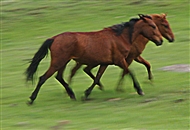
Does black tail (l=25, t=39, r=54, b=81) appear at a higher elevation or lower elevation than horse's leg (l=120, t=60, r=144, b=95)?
higher

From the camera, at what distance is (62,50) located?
1145cm

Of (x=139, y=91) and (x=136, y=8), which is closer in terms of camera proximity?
(x=139, y=91)

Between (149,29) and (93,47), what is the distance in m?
1.27

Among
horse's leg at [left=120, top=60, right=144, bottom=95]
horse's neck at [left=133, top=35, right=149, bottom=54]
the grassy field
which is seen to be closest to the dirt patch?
the grassy field

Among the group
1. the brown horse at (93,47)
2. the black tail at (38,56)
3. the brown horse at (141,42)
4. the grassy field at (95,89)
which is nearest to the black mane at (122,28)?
the brown horse at (93,47)

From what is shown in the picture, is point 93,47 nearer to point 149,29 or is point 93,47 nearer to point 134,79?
point 134,79

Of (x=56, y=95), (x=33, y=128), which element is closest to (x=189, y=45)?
(x=56, y=95)

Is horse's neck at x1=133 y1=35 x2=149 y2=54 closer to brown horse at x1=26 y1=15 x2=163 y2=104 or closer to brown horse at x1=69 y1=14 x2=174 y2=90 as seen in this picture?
brown horse at x1=69 y1=14 x2=174 y2=90

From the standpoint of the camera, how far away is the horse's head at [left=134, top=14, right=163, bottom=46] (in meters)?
12.0

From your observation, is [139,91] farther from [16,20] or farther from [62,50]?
[16,20]

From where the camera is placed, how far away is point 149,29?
39.5ft

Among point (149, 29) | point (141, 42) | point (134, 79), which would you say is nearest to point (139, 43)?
point (141, 42)

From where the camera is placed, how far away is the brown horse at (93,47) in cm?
1152

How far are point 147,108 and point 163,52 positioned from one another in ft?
21.2
